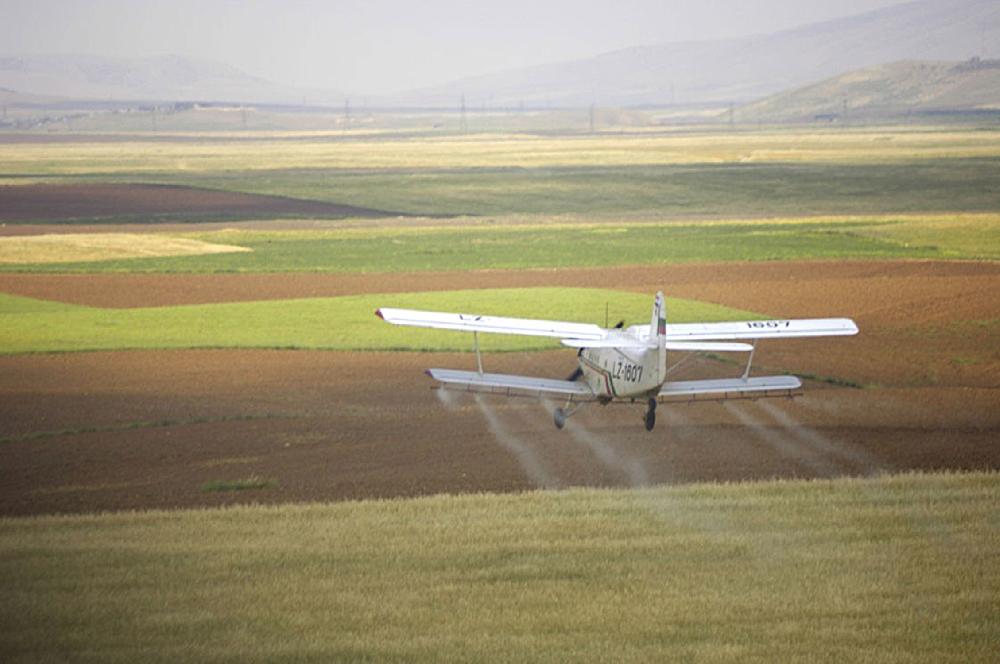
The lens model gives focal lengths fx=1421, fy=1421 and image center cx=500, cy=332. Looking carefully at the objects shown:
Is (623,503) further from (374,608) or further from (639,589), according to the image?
(374,608)

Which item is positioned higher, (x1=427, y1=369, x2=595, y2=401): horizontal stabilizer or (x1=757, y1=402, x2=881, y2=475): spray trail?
(x1=427, y1=369, x2=595, y2=401): horizontal stabilizer

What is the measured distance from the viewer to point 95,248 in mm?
80500

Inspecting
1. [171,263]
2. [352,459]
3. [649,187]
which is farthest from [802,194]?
[352,459]

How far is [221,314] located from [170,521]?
1223 inches

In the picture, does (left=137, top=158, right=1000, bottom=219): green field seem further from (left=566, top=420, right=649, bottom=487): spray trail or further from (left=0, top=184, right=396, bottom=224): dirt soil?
(left=566, top=420, right=649, bottom=487): spray trail

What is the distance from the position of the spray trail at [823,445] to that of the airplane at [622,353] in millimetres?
1297

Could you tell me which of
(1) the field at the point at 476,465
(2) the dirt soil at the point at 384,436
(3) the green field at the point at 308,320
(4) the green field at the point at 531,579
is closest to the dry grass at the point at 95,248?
(1) the field at the point at 476,465

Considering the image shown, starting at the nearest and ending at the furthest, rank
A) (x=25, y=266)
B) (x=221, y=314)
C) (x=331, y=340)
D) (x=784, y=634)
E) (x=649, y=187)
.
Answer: (x=784, y=634) → (x=331, y=340) → (x=221, y=314) → (x=25, y=266) → (x=649, y=187)

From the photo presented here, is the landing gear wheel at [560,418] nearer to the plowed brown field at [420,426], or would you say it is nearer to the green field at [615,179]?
the plowed brown field at [420,426]

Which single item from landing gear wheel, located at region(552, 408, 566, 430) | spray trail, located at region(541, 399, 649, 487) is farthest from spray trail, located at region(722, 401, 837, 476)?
landing gear wheel, located at region(552, 408, 566, 430)

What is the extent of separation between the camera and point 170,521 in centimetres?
2380

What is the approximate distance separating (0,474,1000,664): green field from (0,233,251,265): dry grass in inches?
2175

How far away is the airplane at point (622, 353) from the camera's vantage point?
96.9ft

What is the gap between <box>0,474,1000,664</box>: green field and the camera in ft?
53.1
